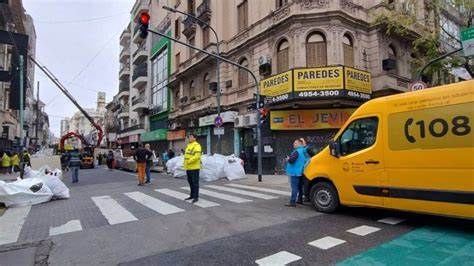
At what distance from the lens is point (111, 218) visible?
24.3 feet

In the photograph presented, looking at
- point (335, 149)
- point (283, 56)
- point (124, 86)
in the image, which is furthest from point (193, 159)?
point (124, 86)

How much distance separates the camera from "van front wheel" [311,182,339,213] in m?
7.49

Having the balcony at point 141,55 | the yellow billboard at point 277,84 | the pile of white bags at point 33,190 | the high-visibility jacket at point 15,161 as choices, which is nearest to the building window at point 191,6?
the yellow billboard at point 277,84

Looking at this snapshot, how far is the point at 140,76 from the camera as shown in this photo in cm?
4447

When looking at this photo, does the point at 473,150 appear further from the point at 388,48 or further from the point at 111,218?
the point at 388,48

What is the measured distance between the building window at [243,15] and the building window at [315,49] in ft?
20.7

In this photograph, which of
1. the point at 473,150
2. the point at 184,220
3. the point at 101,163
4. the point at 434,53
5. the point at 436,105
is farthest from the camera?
the point at 101,163

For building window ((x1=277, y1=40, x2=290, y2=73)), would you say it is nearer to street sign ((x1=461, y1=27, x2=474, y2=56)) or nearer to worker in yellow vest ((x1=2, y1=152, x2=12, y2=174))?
street sign ((x1=461, y1=27, x2=474, y2=56))

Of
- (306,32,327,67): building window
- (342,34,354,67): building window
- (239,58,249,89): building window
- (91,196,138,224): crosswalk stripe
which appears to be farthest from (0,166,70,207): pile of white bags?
(342,34,354,67): building window

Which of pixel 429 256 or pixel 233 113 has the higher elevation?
pixel 233 113

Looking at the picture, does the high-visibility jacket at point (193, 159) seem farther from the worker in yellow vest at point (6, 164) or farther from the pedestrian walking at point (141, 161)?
the worker in yellow vest at point (6, 164)

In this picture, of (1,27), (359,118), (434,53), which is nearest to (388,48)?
(434,53)

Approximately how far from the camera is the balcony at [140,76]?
43.9 meters

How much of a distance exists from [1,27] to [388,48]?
31006mm
